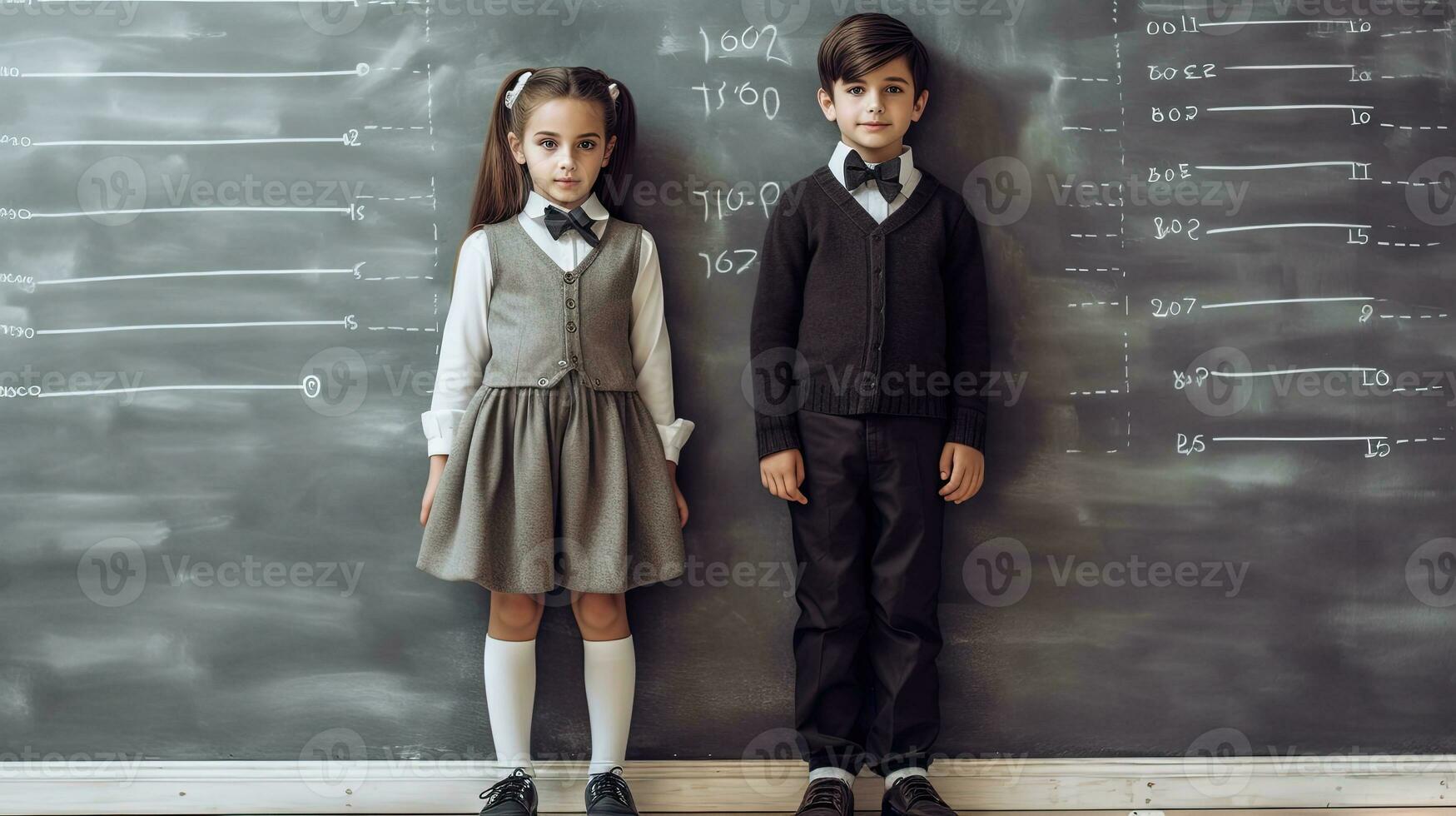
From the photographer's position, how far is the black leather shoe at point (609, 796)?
178 centimetres

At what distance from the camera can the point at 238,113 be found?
1.94 meters

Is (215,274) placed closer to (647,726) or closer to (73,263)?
(73,263)

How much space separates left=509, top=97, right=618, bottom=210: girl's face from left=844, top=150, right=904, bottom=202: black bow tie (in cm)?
48

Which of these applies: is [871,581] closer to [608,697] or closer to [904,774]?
[904,774]

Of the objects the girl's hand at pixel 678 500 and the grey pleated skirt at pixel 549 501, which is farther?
the girl's hand at pixel 678 500

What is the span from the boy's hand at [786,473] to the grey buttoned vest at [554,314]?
314mm

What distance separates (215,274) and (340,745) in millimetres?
1013

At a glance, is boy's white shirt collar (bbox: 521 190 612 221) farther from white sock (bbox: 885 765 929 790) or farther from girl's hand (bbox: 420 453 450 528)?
white sock (bbox: 885 765 929 790)

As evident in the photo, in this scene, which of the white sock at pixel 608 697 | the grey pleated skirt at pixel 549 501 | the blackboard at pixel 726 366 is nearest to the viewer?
the grey pleated skirt at pixel 549 501

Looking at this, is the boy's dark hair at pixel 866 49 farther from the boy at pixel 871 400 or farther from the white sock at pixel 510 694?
the white sock at pixel 510 694

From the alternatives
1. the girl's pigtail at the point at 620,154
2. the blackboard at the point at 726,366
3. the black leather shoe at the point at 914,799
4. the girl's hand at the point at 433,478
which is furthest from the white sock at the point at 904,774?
the girl's pigtail at the point at 620,154

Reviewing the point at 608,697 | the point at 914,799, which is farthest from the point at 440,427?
the point at 914,799

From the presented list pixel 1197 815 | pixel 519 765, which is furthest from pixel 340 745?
pixel 1197 815

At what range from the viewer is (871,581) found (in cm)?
186
